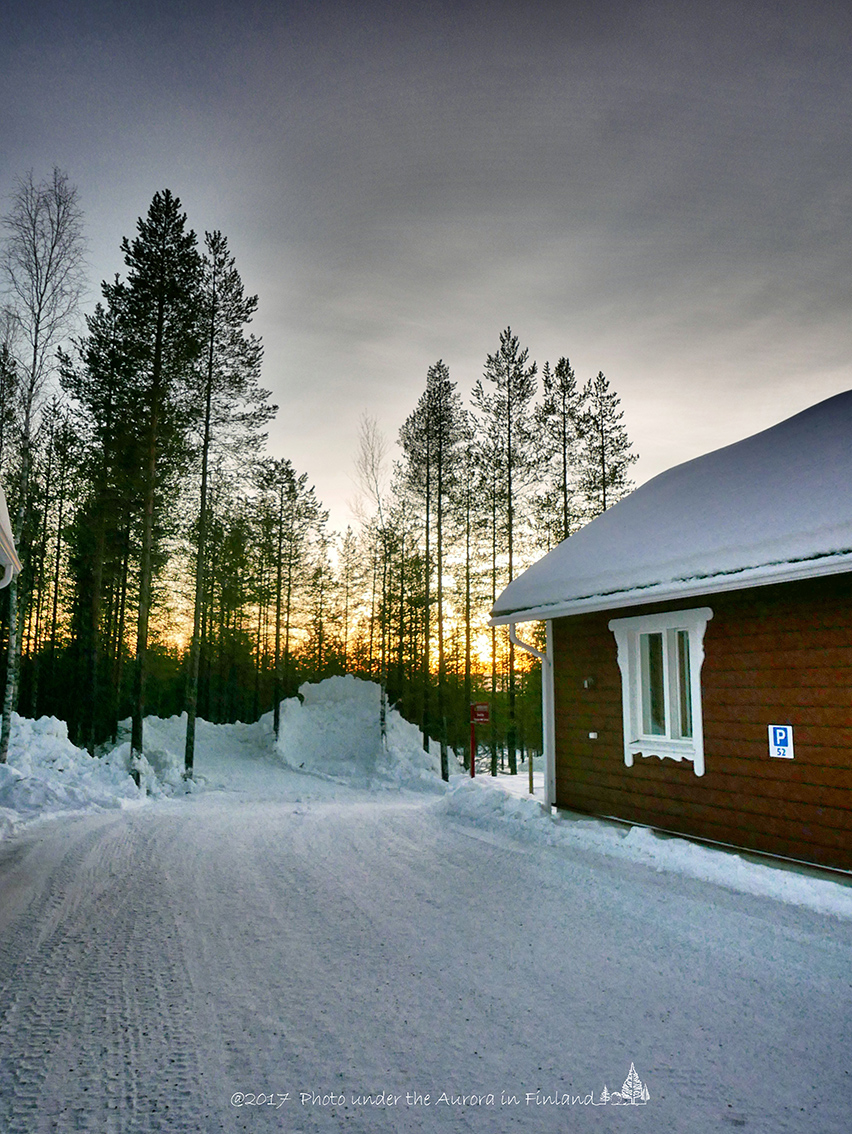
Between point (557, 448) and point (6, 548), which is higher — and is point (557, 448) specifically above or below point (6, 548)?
above

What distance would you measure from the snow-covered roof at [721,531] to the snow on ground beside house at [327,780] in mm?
2835

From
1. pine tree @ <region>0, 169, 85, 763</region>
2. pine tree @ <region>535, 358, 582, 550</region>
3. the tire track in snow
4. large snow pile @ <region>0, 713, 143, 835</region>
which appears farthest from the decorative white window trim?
pine tree @ <region>535, 358, 582, 550</region>

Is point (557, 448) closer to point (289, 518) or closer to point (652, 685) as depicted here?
point (289, 518)

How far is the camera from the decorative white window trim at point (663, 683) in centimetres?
798

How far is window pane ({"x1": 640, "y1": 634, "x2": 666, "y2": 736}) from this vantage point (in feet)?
29.5

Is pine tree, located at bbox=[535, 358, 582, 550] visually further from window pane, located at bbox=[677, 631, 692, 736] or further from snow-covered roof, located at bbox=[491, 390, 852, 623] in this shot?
window pane, located at bbox=[677, 631, 692, 736]

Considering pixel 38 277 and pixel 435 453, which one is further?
pixel 435 453

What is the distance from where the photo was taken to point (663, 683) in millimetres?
8828

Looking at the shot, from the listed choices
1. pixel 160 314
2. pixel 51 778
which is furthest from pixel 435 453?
pixel 51 778

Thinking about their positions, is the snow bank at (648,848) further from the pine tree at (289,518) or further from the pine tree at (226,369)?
the pine tree at (289,518)

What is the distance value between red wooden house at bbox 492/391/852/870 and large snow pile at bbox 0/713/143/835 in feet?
26.4

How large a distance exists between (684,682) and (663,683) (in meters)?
0.28

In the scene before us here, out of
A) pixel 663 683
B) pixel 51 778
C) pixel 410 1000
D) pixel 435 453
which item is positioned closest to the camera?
pixel 410 1000

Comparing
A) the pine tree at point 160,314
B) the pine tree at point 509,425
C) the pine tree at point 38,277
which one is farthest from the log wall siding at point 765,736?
the pine tree at point 509,425
